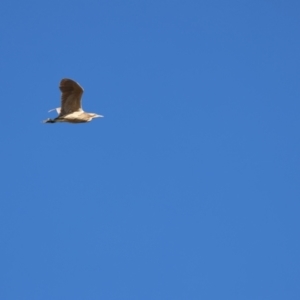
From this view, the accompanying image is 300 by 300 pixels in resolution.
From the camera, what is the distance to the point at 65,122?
155 ft

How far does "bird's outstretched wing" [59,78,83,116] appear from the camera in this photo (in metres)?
45.8

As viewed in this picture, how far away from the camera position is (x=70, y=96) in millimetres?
46406

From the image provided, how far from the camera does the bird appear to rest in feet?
151

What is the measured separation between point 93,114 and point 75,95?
2.11m

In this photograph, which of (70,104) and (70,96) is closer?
(70,96)

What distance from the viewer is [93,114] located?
48344 millimetres

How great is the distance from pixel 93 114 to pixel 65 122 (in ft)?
4.87

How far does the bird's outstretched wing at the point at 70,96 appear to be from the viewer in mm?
45781

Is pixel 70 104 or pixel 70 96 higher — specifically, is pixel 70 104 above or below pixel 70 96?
below

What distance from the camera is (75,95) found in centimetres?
4641

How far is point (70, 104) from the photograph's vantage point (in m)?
46.7

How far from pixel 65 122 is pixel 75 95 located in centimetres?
132

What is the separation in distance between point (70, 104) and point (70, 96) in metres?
0.37
